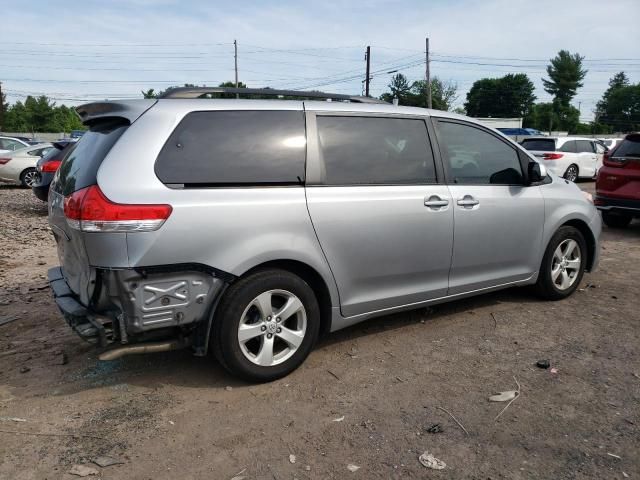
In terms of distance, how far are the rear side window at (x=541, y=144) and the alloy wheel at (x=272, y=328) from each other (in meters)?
16.6

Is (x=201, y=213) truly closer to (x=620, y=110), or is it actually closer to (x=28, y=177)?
(x=28, y=177)

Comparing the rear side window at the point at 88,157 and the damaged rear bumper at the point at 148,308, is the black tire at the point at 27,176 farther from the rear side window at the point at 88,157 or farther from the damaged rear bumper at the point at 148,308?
the damaged rear bumper at the point at 148,308

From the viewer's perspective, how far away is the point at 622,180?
841cm

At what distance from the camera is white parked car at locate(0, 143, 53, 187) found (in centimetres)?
1572

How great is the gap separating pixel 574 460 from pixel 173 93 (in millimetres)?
3060

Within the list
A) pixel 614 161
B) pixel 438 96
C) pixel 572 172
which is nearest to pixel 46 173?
pixel 614 161

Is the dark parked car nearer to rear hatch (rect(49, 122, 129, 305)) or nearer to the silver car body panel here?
rear hatch (rect(49, 122, 129, 305))

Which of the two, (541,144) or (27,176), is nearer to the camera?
(27,176)

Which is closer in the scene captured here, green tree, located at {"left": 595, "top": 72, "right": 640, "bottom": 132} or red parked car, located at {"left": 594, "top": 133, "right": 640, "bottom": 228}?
red parked car, located at {"left": 594, "top": 133, "right": 640, "bottom": 228}

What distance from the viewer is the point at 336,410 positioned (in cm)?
313

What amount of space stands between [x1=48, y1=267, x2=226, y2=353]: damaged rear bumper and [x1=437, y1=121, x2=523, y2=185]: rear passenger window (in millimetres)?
2152

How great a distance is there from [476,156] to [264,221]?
211 cm

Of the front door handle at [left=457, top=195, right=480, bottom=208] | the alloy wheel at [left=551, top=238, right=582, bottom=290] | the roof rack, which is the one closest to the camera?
the roof rack

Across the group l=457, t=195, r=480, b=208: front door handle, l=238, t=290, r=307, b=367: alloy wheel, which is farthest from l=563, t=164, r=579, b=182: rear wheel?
l=238, t=290, r=307, b=367: alloy wheel
